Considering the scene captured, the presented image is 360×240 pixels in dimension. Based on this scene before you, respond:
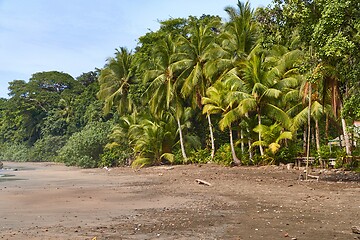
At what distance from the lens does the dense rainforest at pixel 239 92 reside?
13438 mm

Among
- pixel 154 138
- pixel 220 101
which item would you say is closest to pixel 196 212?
pixel 220 101

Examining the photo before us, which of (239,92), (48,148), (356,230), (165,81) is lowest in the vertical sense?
(356,230)

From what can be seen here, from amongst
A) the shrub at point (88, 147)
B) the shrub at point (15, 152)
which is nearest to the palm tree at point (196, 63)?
the shrub at point (88, 147)

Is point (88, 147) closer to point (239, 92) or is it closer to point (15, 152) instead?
point (239, 92)

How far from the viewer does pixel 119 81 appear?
118 feet

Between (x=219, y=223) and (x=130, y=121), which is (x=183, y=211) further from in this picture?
(x=130, y=121)

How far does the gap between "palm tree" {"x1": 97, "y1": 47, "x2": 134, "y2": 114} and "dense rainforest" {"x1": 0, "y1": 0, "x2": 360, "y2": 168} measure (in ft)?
0.34

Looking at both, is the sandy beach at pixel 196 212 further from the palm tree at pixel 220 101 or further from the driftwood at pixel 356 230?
the palm tree at pixel 220 101

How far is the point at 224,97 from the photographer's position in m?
23.9

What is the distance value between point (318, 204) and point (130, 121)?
24.5 metres

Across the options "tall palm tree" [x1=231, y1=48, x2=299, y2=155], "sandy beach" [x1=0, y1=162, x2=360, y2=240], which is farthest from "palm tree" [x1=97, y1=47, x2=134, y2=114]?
"sandy beach" [x1=0, y1=162, x2=360, y2=240]

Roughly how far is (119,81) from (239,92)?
16.4 metres

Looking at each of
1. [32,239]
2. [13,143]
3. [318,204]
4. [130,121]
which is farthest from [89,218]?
[13,143]

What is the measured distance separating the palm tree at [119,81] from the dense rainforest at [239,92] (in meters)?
0.10
